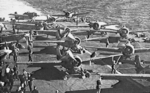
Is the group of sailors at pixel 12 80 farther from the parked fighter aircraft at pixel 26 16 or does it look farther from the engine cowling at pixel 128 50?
the parked fighter aircraft at pixel 26 16

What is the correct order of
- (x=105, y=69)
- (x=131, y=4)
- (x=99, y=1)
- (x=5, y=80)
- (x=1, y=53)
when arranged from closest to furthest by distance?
(x=5, y=80) < (x=1, y=53) < (x=105, y=69) < (x=131, y=4) < (x=99, y=1)

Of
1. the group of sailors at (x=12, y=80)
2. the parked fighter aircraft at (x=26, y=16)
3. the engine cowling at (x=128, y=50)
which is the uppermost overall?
the parked fighter aircraft at (x=26, y=16)

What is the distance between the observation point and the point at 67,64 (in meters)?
28.4

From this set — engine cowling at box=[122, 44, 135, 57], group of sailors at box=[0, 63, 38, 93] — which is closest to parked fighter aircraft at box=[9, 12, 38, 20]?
engine cowling at box=[122, 44, 135, 57]

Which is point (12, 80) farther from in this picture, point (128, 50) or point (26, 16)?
point (26, 16)

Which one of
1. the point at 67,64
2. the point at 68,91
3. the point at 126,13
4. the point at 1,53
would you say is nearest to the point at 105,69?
the point at 67,64

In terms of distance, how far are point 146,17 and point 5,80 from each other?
Answer: 9105cm

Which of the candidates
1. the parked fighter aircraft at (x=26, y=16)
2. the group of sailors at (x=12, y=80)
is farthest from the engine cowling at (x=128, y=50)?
the parked fighter aircraft at (x=26, y=16)

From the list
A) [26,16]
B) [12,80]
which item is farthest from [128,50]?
[26,16]

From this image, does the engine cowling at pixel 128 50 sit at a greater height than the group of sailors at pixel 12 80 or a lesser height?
greater

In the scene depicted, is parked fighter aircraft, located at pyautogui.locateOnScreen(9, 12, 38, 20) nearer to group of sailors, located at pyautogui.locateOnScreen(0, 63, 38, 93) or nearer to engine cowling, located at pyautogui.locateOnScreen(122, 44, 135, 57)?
engine cowling, located at pyautogui.locateOnScreen(122, 44, 135, 57)

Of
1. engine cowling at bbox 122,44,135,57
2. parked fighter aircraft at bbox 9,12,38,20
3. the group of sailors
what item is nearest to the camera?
the group of sailors

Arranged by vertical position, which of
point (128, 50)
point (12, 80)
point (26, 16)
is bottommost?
point (12, 80)

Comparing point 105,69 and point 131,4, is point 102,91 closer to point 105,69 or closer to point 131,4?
point 105,69
